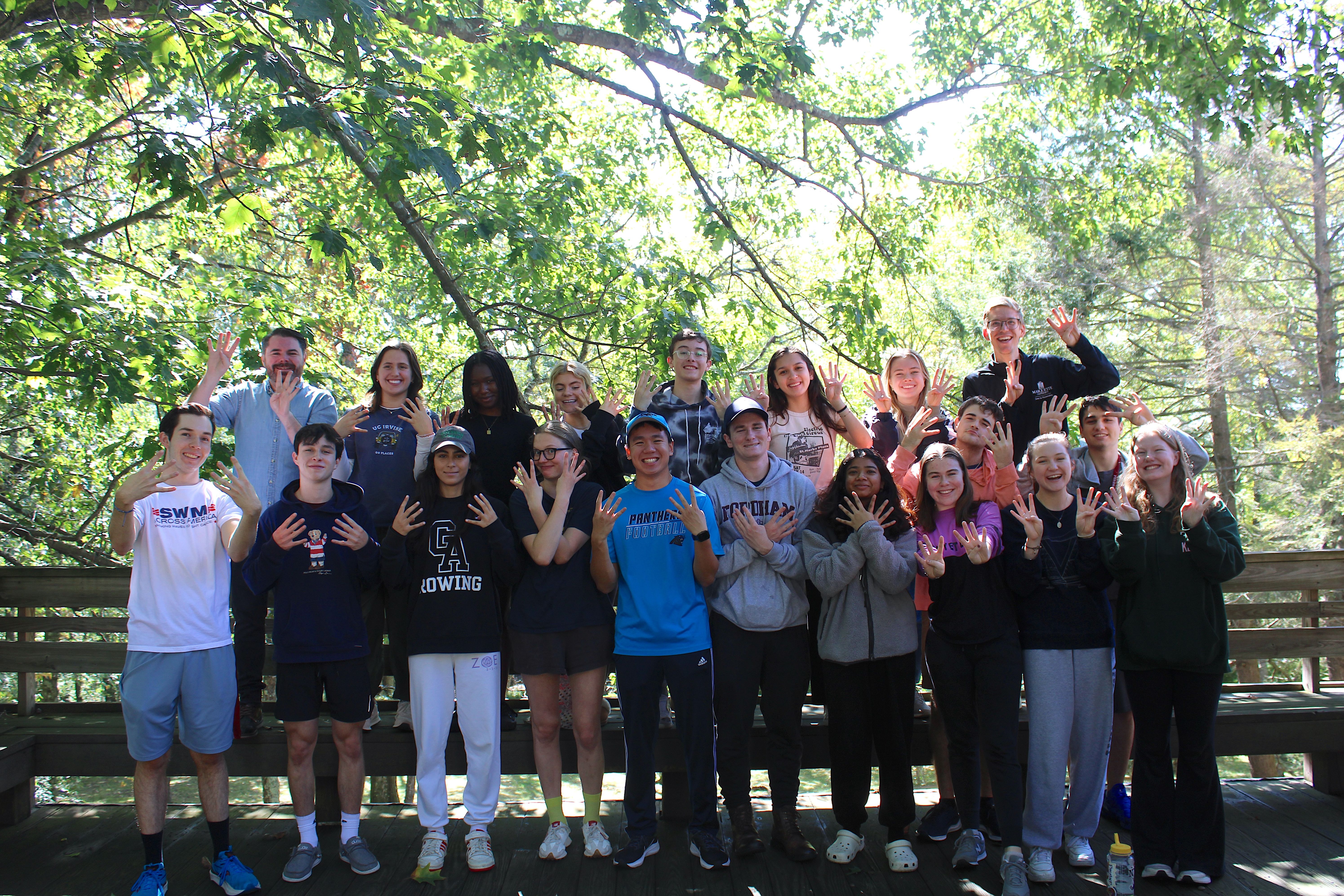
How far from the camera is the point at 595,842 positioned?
3750mm

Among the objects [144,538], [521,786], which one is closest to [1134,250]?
[521,786]

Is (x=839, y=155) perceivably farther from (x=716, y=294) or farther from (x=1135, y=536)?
(x=1135, y=536)

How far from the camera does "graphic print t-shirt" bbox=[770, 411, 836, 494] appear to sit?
14.2 feet

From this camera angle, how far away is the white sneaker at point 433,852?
11.8ft

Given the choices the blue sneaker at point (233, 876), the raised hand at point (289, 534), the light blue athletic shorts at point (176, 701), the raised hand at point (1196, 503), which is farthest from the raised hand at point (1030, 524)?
the blue sneaker at point (233, 876)

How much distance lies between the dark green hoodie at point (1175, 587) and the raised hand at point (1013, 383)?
3.72 ft

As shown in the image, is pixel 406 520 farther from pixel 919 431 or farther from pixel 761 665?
pixel 919 431

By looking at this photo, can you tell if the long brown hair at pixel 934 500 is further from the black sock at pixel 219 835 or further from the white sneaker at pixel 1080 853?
the black sock at pixel 219 835

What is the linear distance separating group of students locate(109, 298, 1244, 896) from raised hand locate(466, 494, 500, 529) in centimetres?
1

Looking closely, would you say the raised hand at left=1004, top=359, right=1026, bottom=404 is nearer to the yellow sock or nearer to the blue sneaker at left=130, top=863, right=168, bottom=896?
the yellow sock

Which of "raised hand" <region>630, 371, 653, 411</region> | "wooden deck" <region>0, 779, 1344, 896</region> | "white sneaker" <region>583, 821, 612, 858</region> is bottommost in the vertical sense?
"wooden deck" <region>0, 779, 1344, 896</region>

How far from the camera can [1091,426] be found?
4.14 m

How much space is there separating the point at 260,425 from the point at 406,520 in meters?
1.16

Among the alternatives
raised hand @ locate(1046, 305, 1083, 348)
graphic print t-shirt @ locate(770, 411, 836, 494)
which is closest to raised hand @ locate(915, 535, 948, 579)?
graphic print t-shirt @ locate(770, 411, 836, 494)
